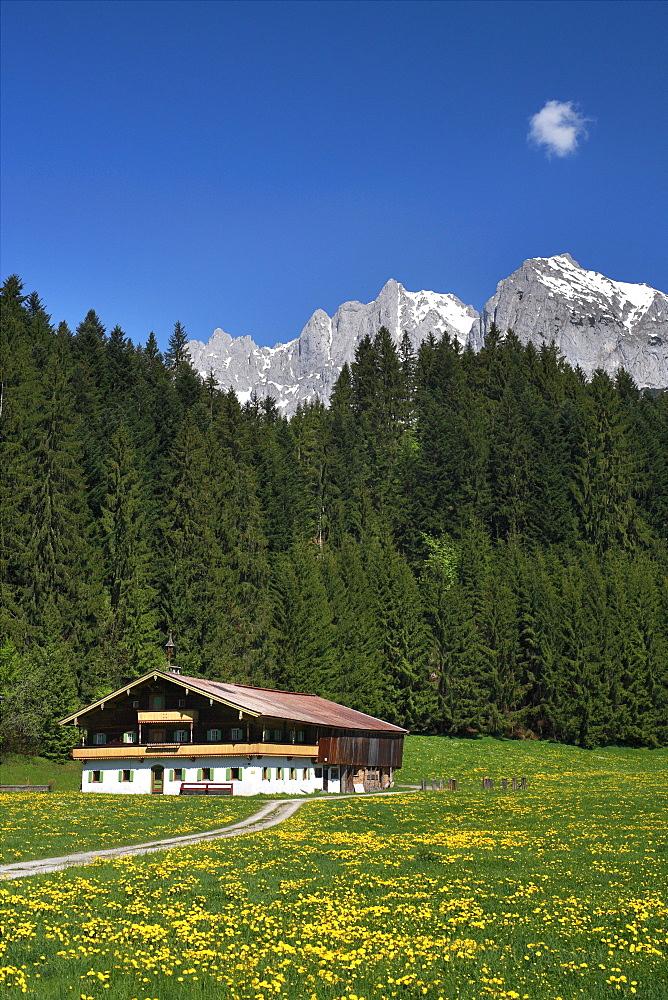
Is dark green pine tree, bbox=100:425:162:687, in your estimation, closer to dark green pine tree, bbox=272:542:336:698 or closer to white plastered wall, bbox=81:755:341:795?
dark green pine tree, bbox=272:542:336:698

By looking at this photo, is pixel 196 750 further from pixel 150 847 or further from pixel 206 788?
pixel 150 847

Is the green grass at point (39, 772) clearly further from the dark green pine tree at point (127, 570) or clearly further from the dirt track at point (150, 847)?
the dirt track at point (150, 847)

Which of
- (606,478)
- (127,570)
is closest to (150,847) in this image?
(127,570)

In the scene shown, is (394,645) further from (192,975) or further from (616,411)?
(192,975)

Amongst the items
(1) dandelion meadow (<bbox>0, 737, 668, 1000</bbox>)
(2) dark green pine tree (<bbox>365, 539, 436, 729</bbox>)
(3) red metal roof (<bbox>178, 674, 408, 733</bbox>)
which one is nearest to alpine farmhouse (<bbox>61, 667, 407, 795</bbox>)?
(3) red metal roof (<bbox>178, 674, 408, 733</bbox>)

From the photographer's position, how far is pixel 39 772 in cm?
5991

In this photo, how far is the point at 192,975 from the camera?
12.6m

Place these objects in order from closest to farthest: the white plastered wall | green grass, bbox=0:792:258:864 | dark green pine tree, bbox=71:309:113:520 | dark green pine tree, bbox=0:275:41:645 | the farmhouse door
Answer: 1. green grass, bbox=0:792:258:864
2. the white plastered wall
3. the farmhouse door
4. dark green pine tree, bbox=0:275:41:645
5. dark green pine tree, bbox=71:309:113:520

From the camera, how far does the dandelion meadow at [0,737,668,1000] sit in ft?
40.8

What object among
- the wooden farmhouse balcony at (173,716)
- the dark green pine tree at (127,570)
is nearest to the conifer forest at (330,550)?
the dark green pine tree at (127,570)

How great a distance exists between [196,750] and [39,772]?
492 inches

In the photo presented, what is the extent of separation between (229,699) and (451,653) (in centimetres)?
3689

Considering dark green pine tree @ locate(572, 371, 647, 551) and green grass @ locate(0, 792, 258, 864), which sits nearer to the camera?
green grass @ locate(0, 792, 258, 864)

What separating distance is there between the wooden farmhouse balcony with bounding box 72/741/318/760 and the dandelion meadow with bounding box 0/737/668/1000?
25040 millimetres
